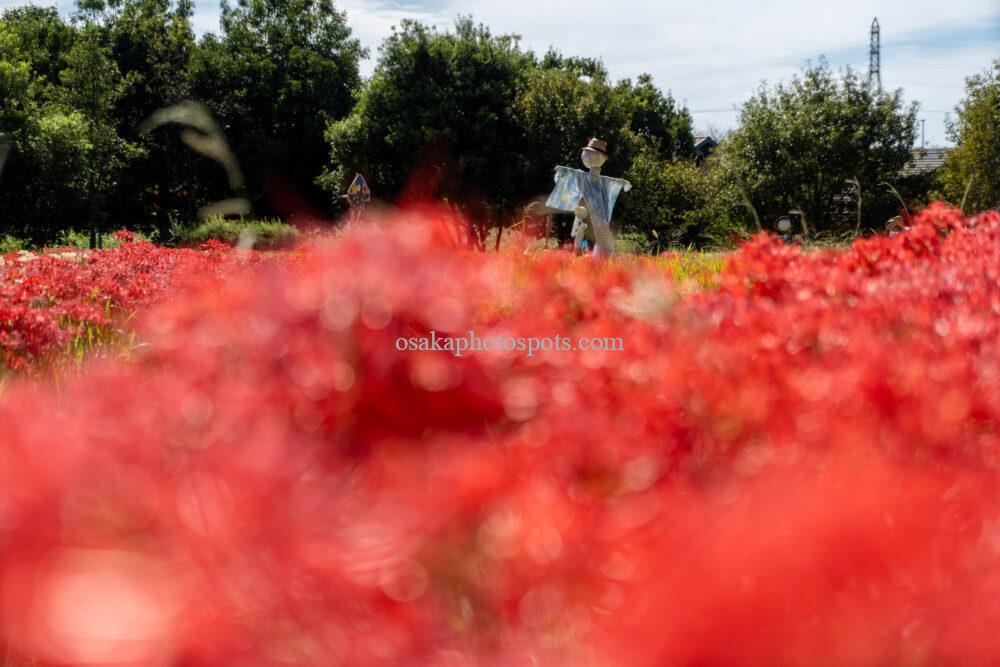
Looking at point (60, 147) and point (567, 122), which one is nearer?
point (60, 147)

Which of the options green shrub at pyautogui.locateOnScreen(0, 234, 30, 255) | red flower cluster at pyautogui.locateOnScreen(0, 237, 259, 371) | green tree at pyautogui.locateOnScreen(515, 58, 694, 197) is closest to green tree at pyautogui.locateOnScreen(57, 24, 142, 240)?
green shrub at pyautogui.locateOnScreen(0, 234, 30, 255)

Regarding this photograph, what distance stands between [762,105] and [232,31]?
65.2ft

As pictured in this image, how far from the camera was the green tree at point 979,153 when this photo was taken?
62.5 feet

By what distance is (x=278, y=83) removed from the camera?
29844 mm

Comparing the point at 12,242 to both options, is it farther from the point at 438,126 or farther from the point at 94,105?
the point at 438,126

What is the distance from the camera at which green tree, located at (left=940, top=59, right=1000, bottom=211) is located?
19.0m

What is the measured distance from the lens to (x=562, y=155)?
935 inches

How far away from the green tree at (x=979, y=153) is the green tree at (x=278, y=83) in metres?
20.0

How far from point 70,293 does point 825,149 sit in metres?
21.8

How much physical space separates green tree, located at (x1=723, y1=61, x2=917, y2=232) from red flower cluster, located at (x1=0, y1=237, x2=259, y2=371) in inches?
761

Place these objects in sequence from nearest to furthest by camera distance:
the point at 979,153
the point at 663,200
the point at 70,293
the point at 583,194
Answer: the point at 70,293 < the point at 583,194 < the point at 979,153 < the point at 663,200

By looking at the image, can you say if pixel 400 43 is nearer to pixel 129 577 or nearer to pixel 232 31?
pixel 232 31

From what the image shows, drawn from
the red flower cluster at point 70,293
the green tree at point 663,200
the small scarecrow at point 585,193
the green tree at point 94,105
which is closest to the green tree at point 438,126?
the green tree at point 663,200

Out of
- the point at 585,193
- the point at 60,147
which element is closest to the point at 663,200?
the point at 585,193
